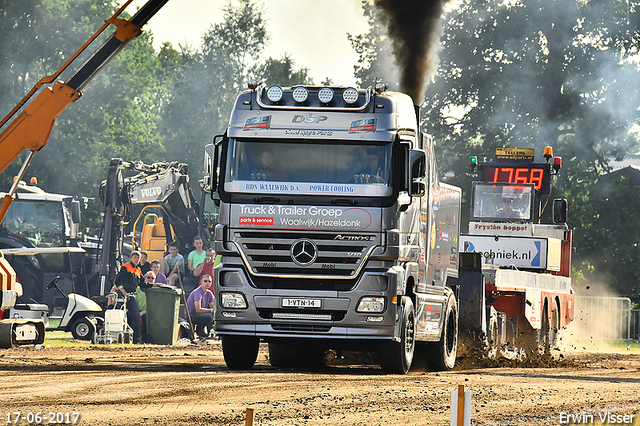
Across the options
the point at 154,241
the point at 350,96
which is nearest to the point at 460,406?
the point at 350,96

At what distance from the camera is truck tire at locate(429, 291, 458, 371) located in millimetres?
15617

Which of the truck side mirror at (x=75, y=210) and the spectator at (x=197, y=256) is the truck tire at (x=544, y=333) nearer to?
the spectator at (x=197, y=256)

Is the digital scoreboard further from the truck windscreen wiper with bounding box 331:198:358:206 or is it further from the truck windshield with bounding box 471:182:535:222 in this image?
the truck windscreen wiper with bounding box 331:198:358:206

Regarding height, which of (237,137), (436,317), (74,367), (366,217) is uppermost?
(237,137)

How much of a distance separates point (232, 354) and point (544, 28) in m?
36.9

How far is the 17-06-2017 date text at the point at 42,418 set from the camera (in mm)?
8398

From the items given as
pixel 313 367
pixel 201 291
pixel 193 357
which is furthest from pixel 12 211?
pixel 313 367

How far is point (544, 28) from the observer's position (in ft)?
156

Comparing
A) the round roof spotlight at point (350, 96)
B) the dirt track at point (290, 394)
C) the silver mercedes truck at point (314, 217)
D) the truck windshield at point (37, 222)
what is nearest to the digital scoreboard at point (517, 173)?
the dirt track at point (290, 394)

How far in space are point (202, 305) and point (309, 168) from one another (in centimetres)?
1034

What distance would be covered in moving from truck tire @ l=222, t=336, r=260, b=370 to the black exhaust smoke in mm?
7353

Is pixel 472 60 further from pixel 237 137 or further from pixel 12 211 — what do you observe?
pixel 237 137

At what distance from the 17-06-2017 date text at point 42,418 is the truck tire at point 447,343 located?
25.3 ft

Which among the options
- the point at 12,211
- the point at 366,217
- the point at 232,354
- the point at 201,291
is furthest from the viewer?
the point at 12,211
